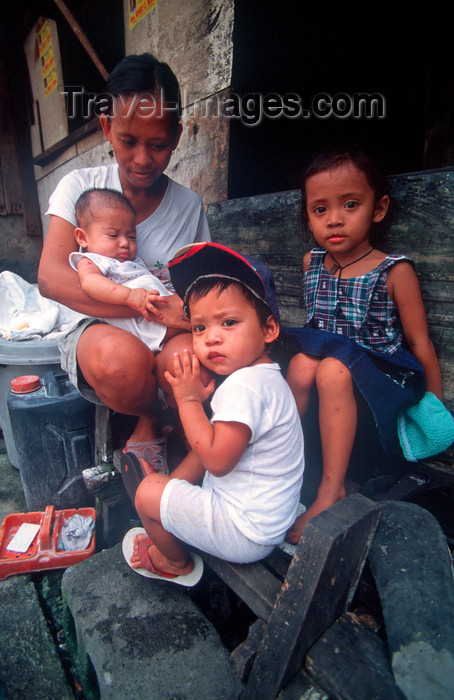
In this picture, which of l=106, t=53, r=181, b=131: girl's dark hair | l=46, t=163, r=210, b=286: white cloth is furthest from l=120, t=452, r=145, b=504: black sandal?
l=106, t=53, r=181, b=131: girl's dark hair

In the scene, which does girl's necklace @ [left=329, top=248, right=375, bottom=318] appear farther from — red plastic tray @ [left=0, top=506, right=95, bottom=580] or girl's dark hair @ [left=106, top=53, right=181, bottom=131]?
red plastic tray @ [left=0, top=506, right=95, bottom=580]

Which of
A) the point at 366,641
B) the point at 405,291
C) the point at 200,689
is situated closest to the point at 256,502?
the point at 366,641

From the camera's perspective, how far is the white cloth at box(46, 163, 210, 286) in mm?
1825

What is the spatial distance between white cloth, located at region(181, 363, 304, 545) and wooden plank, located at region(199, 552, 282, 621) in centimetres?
9

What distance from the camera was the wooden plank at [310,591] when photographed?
87 cm

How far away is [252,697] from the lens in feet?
3.09

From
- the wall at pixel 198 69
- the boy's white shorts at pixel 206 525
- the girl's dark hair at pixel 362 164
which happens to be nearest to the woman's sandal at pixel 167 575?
the boy's white shorts at pixel 206 525

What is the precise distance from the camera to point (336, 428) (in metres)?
1.36

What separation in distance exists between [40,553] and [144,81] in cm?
230

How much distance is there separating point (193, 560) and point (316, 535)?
75cm

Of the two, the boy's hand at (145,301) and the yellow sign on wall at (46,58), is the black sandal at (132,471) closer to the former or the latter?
the boy's hand at (145,301)

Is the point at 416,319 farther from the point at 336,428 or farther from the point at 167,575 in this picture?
the point at 167,575

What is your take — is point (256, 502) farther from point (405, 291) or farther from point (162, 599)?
point (405, 291)

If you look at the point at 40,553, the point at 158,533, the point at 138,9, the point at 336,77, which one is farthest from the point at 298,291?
the point at 138,9
